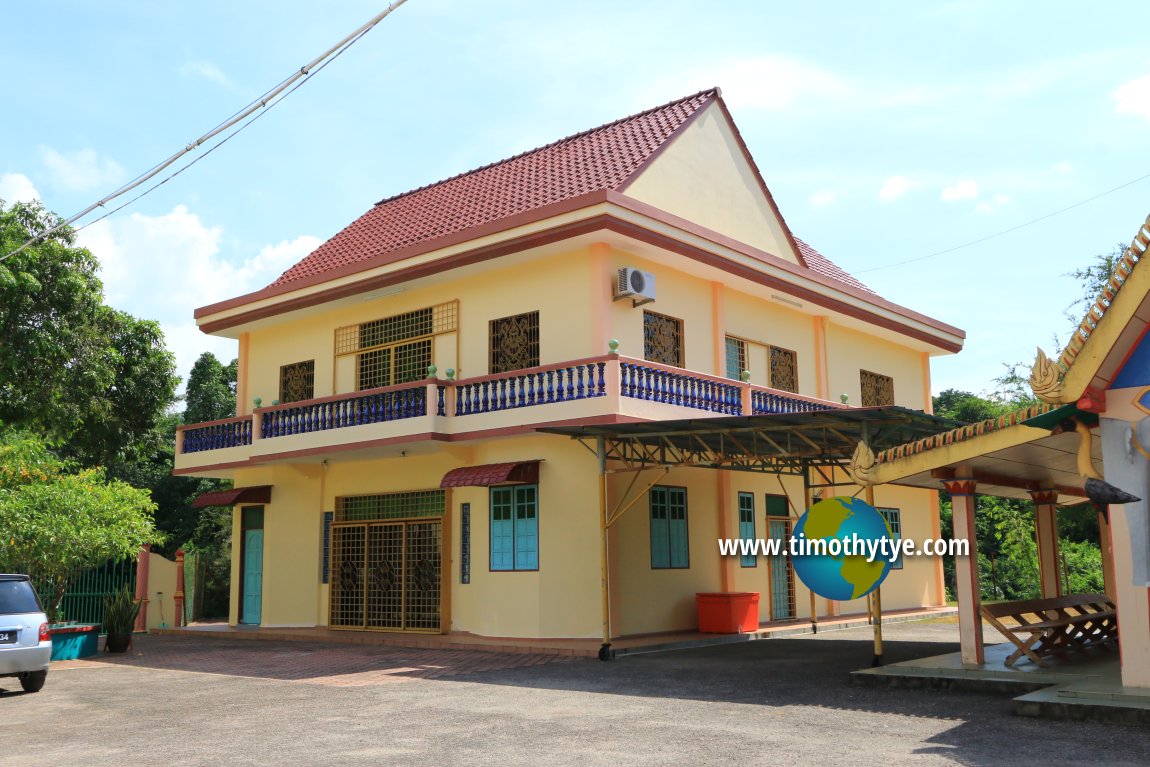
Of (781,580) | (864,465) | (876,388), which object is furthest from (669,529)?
(876,388)

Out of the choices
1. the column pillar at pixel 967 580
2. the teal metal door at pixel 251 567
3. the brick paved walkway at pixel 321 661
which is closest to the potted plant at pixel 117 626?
the brick paved walkway at pixel 321 661

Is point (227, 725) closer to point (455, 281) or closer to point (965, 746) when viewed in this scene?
point (965, 746)

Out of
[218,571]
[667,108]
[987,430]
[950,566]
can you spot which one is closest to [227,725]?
[987,430]

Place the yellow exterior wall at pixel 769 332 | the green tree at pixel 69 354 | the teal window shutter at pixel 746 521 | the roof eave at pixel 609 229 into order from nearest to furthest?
the roof eave at pixel 609 229 < the teal window shutter at pixel 746 521 < the yellow exterior wall at pixel 769 332 < the green tree at pixel 69 354

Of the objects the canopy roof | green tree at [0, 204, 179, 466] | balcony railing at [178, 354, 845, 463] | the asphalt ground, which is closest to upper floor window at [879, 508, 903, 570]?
balcony railing at [178, 354, 845, 463]

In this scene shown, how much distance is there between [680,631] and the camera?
1709cm

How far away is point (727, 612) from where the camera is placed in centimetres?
1670

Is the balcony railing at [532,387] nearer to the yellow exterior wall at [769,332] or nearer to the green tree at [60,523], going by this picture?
the yellow exterior wall at [769,332]

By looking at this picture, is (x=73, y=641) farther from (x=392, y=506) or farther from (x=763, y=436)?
(x=763, y=436)

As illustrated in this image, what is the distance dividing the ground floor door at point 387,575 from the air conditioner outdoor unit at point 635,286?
5237mm

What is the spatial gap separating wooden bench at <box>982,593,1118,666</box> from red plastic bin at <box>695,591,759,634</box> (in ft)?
16.5

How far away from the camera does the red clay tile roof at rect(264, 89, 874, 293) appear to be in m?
18.2

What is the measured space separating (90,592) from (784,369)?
14388mm

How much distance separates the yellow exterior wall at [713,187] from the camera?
18.0m
